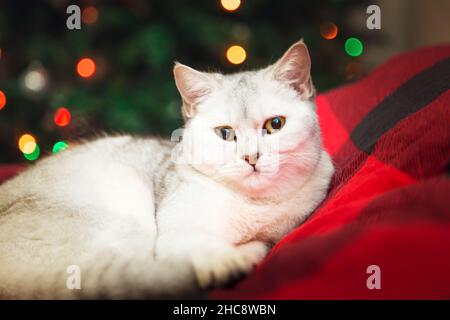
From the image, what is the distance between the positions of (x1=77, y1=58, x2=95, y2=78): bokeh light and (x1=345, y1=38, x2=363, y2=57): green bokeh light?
146cm

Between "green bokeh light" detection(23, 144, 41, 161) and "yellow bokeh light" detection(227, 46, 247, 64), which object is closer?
"yellow bokeh light" detection(227, 46, 247, 64)

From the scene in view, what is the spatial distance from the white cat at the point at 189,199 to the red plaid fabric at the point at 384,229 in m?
0.10

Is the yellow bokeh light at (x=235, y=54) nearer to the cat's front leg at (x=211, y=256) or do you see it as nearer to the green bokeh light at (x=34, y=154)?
the green bokeh light at (x=34, y=154)

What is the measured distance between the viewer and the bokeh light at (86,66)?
2.50 metres

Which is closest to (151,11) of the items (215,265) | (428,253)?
(215,265)

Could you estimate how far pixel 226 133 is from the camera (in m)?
1.19

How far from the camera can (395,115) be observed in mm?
1325

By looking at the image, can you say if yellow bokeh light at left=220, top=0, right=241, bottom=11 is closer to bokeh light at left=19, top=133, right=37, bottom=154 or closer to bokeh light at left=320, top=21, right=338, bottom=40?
bokeh light at left=320, top=21, right=338, bottom=40

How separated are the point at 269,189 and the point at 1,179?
3.72ft

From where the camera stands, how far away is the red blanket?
0.82 m

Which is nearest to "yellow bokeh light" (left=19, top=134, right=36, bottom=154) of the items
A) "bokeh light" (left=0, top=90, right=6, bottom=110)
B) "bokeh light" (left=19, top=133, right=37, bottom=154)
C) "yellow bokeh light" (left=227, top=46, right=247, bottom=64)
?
"bokeh light" (left=19, top=133, right=37, bottom=154)

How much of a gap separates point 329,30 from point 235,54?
0.57m

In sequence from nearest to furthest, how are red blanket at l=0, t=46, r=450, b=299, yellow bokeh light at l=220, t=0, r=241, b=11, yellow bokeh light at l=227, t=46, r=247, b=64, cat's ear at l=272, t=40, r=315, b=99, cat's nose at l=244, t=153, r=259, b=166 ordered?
red blanket at l=0, t=46, r=450, b=299 → cat's nose at l=244, t=153, r=259, b=166 → cat's ear at l=272, t=40, r=315, b=99 → yellow bokeh light at l=220, t=0, r=241, b=11 → yellow bokeh light at l=227, t=46, r=247, b=64

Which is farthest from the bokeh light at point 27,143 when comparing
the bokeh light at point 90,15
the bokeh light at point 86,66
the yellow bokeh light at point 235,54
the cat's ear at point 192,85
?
the cat's ear at point 192,85
